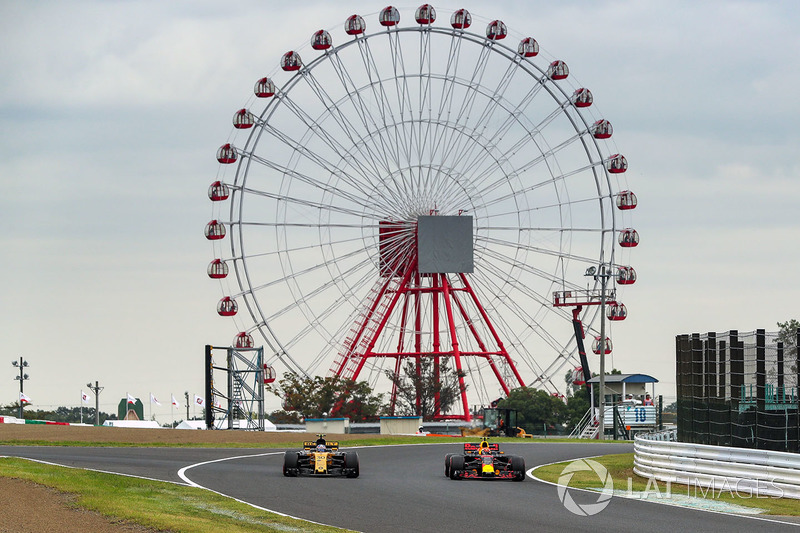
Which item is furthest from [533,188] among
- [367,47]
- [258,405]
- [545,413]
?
[545,413]

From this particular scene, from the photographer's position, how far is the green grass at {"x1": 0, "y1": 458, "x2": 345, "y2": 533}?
16.4m

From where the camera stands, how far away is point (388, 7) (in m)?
63.1

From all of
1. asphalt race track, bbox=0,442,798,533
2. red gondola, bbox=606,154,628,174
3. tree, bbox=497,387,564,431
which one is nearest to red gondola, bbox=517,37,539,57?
red gondola, bbox=606,154,628,174

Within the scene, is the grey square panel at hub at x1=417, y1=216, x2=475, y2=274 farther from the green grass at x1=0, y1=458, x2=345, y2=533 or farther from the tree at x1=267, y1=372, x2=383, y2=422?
the green grass at x1=0, y1=458, x2=345, y2=533

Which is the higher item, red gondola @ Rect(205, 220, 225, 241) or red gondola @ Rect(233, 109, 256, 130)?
red gondola @ Rect(233, 109, 256, 130)

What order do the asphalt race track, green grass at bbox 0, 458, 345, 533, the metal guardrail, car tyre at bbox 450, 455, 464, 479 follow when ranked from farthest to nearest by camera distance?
car tyre at bbox 450, 455, 464, 479
the metal guardrail
the asphalt race track
green grass at bbox 0, 458, 345, 533

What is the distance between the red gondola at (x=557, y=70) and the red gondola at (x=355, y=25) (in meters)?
9.89

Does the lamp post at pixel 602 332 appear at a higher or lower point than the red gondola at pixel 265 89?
lower

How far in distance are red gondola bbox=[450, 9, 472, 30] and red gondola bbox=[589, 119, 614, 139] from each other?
8.42m

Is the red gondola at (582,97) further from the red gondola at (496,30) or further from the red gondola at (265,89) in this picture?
the red gondola at (265,89)

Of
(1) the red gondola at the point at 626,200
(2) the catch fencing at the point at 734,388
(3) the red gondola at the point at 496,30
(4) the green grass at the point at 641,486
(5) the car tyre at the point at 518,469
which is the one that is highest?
(3) the red gondola at the point at 496,30

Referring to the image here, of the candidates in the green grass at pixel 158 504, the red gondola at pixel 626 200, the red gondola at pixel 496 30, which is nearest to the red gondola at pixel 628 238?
the red gondola at pixel 626 200

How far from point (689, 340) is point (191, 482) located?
1277 cm

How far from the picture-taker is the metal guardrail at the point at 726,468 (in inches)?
890
